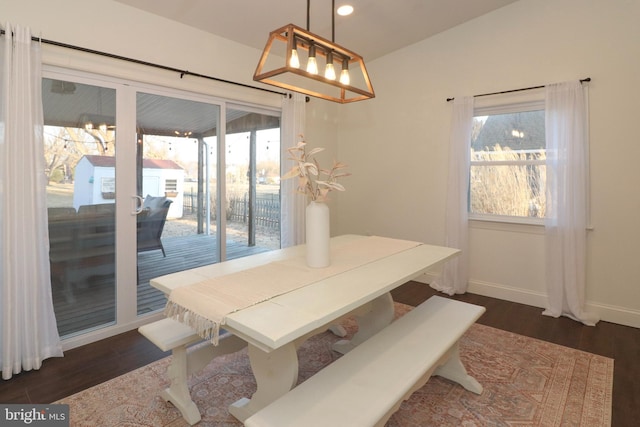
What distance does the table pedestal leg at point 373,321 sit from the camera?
256 cm

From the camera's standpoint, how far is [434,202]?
4055 millimetres

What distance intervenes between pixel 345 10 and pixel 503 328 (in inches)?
124

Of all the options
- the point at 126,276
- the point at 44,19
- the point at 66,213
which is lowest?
the point at 126,276

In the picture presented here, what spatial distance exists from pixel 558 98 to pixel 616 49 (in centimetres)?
53

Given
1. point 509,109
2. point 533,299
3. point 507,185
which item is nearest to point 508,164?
point 507,185

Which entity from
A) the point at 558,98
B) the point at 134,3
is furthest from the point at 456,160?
the point at 134,3

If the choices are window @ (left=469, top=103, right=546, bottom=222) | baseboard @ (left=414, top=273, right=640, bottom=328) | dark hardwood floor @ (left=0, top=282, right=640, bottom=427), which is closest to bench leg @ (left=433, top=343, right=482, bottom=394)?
dark hardwood floor @ (left=0, top=282, right=640, bottom=427)

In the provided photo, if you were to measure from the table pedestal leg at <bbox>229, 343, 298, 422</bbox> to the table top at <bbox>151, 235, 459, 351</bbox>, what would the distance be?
0.71ft

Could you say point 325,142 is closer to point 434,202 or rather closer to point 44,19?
point 434,202

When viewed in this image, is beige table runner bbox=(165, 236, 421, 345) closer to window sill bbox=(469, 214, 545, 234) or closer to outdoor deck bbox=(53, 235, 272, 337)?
outdoor deck bbox=(53, 235, 272, 337)

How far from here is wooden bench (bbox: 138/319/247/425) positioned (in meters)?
1.81

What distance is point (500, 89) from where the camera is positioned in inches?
138

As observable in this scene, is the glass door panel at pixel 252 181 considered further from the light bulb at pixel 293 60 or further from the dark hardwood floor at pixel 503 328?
the light bulb at pixel 293 60

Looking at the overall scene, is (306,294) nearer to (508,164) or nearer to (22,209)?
(22,209)
